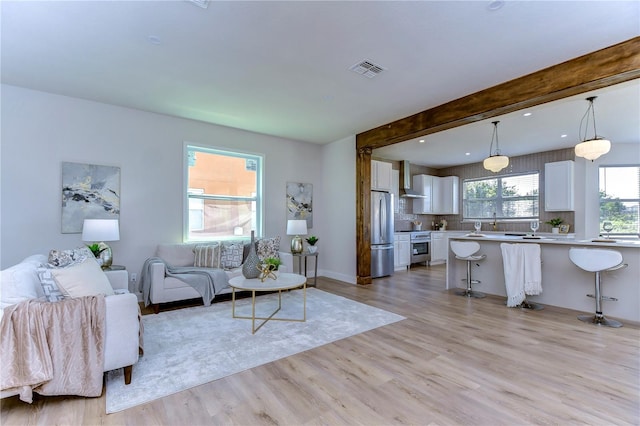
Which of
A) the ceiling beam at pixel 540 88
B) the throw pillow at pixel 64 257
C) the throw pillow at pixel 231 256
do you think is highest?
the ceiling beam at pixel 540 88

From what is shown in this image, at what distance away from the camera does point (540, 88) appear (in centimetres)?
313

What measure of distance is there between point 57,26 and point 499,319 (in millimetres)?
5331

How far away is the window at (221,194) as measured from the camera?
488 centimetres

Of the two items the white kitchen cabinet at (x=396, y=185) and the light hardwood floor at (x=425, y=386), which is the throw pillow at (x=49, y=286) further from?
the white kitchen cabinet at (x=396, y=185)

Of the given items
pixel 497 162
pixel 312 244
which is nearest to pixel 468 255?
pixel 497 162

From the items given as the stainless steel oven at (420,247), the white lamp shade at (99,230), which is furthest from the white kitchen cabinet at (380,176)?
the white lamp shade at (99,230)

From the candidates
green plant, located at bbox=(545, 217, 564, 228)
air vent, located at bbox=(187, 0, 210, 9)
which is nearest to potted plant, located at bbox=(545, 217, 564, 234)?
green plant, located at bbox=(545, 217, 564, 228)

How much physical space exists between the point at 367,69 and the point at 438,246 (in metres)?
6.08

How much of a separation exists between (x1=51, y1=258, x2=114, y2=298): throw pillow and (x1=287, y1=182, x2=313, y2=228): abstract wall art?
380cm

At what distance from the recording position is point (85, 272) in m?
2.20

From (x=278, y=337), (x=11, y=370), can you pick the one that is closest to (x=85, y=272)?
(x=11, y=370)

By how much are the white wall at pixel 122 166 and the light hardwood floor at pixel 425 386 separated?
2.55 metres

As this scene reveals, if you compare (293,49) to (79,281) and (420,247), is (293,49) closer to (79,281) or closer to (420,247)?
(79,281)

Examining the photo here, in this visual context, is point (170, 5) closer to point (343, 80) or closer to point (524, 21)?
point (343, 80)
